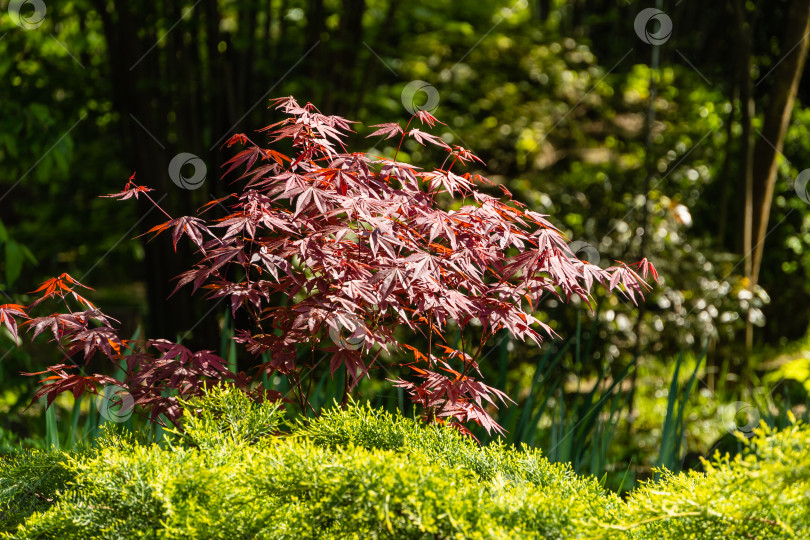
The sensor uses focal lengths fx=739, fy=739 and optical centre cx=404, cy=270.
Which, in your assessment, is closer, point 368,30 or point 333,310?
point 333,310

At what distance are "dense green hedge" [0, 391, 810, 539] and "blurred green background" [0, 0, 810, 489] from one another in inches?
75.6

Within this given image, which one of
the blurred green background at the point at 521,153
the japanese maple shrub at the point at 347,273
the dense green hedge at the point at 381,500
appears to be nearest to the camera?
the dense green hedge at the point at 381,500

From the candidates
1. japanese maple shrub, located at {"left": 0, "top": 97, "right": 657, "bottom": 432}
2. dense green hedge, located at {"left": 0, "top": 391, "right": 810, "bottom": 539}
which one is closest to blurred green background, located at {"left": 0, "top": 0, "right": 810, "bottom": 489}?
japanese maple shrub, located at {"left": 0, "top": 97, "right": 657, "bottom": 432}

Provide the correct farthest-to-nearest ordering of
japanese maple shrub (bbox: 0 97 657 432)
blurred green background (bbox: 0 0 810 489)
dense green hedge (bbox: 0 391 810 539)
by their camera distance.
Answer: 1. blurred green background (bbox: 0 0 810 489)
2. japanese maple shrub (bbox: 0 97 657 432)
3. dense green hedge (bbox: 0 391 810 539)

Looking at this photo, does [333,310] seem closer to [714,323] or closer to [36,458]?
[36,458]

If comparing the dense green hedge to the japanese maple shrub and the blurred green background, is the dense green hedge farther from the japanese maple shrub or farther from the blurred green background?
the blurred green background

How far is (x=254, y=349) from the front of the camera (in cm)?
184

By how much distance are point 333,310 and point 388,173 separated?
43 centimetres

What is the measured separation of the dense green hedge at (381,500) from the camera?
1.24 meters

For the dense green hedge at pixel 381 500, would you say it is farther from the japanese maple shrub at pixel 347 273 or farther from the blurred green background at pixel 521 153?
the blurred green background at pixel 521 153

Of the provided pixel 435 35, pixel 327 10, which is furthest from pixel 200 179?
pixel 435 35

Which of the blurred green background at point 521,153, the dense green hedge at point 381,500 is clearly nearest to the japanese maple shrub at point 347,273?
the dense green hedge at point 381,500

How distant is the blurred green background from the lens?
4.46 meters

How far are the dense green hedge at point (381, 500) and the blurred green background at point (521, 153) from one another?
192cm
